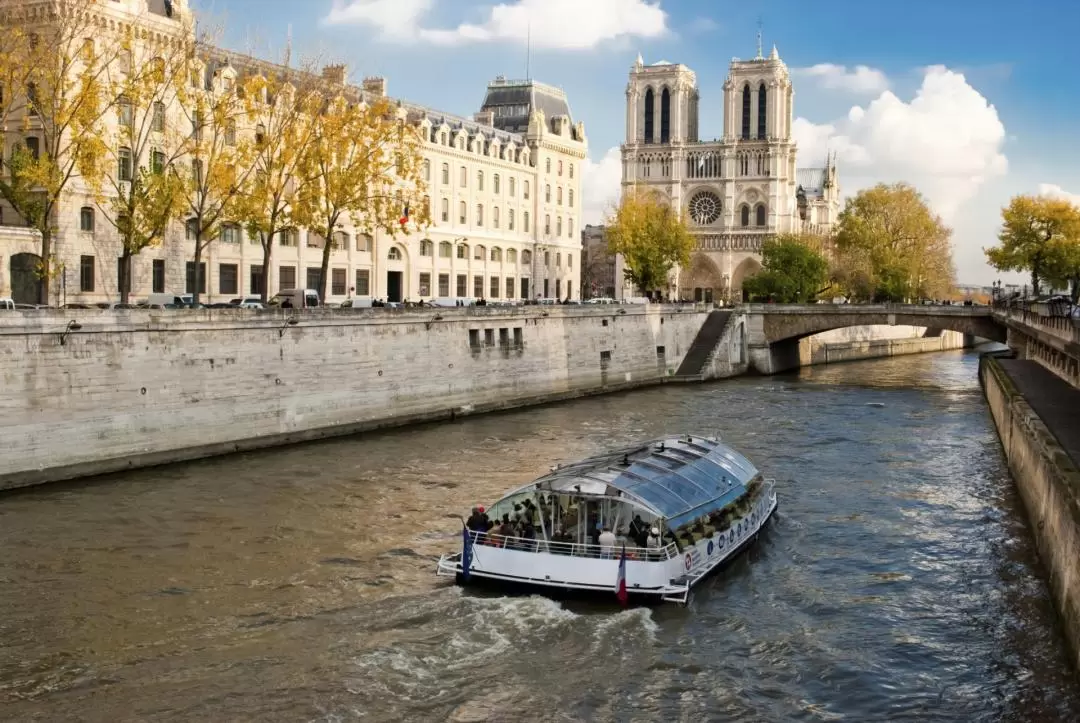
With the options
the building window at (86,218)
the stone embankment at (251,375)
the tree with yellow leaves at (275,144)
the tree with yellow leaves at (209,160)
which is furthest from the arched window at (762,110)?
the building window at (86,218)

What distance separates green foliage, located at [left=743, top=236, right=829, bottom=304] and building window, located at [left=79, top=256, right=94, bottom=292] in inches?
2379

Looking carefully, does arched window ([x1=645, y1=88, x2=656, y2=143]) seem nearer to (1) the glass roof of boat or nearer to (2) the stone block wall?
(2) the stone block wall

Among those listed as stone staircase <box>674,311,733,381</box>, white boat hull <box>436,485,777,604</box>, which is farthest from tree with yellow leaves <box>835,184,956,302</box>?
white boat hull <box>436,485,777,604</box>

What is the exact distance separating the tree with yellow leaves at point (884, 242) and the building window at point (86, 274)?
256 ft

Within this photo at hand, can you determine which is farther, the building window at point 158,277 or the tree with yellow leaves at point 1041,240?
the tree with yellow leaves at point 1041,240

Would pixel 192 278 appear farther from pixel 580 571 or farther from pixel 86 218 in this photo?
pixel 580 571

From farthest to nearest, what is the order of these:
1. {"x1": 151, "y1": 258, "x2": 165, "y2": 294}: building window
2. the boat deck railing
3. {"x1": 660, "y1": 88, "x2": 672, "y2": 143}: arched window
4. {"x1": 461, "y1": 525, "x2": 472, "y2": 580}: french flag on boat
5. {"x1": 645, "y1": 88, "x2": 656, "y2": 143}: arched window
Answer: {"x1": 645, "y1": 88, "x2": 656, "y2": 143}: arched window, {"x1": 660, "y1": 88, "x2": 672, "y2": 143}: arched window, {"x1": 151, "y1": 258, "x2": 165, "y2": 294}: building window, {"x1": 461, "y1": 525, "x2": 472, "y2": 580}: french flag on boat, the boat deck railing

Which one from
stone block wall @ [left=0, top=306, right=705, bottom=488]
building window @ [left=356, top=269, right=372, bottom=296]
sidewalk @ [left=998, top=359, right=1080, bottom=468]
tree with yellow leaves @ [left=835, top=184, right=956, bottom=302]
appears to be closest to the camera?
sidewalk @ [left=998, top=359, right=1080, bottom=468]

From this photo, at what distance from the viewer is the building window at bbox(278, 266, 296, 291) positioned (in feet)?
208

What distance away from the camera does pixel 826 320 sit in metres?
77.2

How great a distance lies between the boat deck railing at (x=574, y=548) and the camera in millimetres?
22828

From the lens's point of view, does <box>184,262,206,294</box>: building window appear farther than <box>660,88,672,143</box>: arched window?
No

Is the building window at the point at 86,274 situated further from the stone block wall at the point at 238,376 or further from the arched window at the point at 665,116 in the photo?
the arched window at the point at 665,116

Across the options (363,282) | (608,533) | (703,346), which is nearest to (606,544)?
(608,533)
